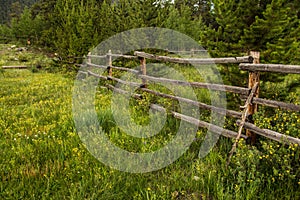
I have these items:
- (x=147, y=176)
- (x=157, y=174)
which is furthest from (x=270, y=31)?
(x=147, y=176)

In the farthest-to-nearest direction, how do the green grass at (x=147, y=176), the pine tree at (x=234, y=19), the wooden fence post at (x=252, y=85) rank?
the pine tree at (x=234, y=19), the wooden fence post at (x=252, y=85), the green grass at (x=147, y=176)

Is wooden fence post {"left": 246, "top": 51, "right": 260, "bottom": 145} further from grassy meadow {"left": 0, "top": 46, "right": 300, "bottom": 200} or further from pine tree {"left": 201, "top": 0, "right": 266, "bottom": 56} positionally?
pine tree {"left": 201, "top": 0, "right": 266, "bottom": 56}

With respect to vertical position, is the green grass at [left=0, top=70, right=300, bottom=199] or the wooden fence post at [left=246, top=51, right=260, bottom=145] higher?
the wooden fence post at [left=246, top=51, right=260, bottom=145]

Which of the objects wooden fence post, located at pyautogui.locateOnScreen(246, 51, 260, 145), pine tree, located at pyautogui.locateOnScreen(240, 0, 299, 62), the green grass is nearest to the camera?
the green grass

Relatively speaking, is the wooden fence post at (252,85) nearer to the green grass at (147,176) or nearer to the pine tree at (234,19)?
the green grass at (147,176)

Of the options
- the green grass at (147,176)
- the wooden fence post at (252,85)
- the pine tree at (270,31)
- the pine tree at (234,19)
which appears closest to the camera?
the green grass at (147,176)

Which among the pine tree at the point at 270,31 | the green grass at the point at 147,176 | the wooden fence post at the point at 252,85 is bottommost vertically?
the green grass at the point at 147,176

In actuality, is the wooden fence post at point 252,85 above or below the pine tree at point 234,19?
below

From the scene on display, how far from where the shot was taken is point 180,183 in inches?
119

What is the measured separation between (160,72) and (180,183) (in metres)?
7.69

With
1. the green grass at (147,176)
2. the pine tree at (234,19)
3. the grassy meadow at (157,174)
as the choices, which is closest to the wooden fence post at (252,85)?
the grassy meadow at (157,174)

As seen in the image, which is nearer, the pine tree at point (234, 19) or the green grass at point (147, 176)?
the green grass at point (147, 176)

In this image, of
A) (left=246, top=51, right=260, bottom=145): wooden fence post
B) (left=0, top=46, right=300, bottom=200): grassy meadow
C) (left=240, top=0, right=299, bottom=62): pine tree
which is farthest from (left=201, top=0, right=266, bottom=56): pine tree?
(left=0, top=46, right=300, bottom=200): grassy meadow

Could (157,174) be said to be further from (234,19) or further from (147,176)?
(234,19)
